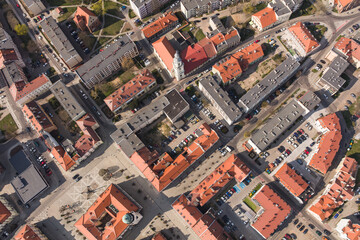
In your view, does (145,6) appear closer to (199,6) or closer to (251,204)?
(199,6)

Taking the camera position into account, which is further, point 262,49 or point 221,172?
point 262,49

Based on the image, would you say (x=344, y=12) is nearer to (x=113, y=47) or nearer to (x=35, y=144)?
(x=113, y=47)

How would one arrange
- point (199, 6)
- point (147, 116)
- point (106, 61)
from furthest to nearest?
point (199, 6)
point (106, 61)
point (147, 116)

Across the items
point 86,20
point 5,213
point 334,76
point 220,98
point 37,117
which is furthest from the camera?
point 86,20

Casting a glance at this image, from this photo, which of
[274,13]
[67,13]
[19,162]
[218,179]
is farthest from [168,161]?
[67,13]

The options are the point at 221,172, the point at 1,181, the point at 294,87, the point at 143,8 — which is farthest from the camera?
the point at 143,8

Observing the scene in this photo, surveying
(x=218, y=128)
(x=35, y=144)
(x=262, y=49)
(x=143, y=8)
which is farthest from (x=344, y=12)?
(x=35, y=144)
